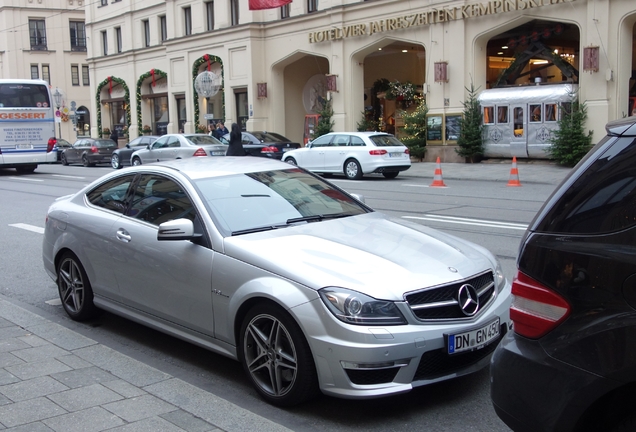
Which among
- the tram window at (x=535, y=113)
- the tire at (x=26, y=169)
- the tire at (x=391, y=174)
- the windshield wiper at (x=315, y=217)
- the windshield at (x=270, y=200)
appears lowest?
the tire at (x=391, y=174)

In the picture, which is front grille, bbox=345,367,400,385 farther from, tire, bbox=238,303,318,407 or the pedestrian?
the pedestrian

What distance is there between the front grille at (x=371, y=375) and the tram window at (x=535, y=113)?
21810 mm

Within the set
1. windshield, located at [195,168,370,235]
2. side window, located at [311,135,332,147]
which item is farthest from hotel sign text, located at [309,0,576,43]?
windshield, located at [195,168,370,235]

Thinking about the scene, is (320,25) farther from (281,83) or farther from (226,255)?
(226,255)

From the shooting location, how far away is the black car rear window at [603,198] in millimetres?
2717

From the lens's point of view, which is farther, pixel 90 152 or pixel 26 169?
pixel 90 152

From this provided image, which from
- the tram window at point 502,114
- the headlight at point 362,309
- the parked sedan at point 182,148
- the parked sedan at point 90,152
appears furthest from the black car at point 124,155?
the headlight at point 362,309

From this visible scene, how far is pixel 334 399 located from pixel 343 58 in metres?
27.9

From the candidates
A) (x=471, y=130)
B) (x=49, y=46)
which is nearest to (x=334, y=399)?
(x=471, y=130)

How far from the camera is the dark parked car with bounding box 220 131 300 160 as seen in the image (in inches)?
1034

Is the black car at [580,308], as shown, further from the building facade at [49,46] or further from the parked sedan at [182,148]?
the building facade at [49,46]

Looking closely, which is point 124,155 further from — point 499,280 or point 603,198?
point 603,198

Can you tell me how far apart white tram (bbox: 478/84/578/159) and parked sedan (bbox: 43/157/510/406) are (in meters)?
19.4

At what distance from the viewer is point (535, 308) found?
2965mm
